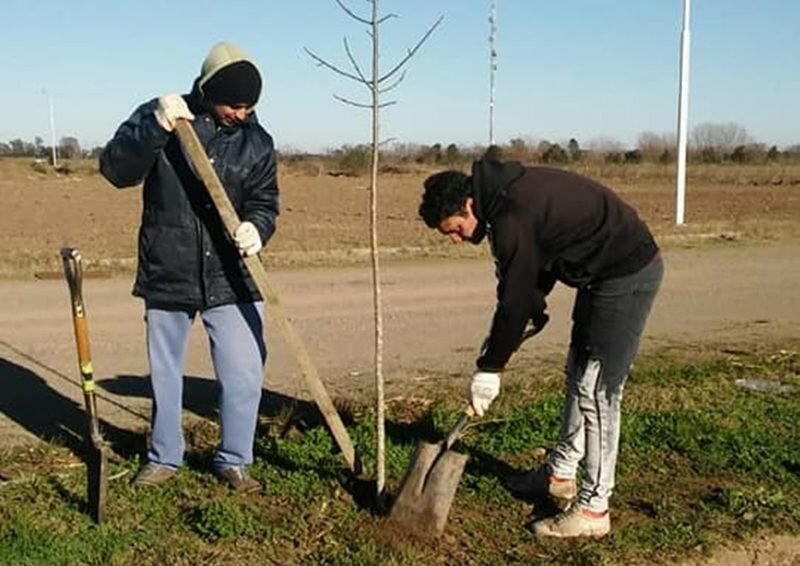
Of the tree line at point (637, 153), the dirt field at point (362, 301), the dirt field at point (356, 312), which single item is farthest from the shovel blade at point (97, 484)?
the tree line at point (637, 153)

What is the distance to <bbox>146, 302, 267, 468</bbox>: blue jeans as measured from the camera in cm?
→ 470

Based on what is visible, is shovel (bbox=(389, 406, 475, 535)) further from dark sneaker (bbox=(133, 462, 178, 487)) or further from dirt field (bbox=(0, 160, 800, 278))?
dirt field (bbox=(0, 160, 800, 278))

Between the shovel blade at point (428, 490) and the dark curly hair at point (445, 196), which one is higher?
the dark curly hair at point (445, 196)

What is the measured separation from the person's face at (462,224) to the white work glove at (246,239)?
900 mm

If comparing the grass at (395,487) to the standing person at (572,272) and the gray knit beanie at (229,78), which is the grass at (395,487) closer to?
the standing person at (572,272)

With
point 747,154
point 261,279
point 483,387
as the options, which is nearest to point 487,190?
point 483,387

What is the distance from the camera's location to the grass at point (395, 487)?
4.27 meters

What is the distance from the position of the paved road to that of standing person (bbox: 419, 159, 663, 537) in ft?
9.15

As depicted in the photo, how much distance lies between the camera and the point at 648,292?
4262 mm

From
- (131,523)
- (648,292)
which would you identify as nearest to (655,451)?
(648,292)

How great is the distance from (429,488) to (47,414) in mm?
3023

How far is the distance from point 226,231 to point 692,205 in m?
26.2

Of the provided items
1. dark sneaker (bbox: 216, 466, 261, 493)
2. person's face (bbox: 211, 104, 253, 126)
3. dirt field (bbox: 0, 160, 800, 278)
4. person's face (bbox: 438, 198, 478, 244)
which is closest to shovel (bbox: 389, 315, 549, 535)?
person's face (bbox: 438, 198, 478, 244)

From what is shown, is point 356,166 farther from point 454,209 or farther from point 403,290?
point 454,209
